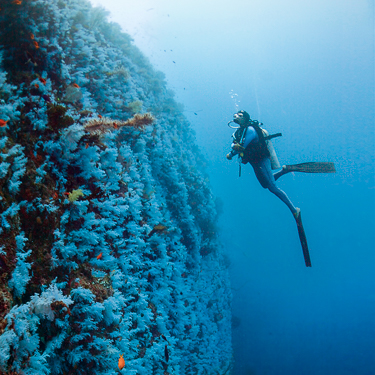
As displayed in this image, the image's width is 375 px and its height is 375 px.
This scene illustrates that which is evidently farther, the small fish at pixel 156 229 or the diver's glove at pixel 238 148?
the diver's glove at pixel 238 148

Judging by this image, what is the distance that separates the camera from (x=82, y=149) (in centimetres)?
339

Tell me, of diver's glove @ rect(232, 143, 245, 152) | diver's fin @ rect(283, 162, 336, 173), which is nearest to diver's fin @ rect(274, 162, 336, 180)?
diver's fin @ rect(283, 162, 336, 173)

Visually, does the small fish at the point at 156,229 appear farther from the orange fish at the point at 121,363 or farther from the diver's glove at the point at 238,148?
the diver's glove at the point at 238,148

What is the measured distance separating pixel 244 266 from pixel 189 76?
66.6 m

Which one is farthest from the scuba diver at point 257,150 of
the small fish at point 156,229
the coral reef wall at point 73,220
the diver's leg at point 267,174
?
the small fish at point 156,229

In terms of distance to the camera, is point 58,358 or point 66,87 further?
point 66,87

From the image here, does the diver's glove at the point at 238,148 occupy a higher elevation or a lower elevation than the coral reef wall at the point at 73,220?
higher

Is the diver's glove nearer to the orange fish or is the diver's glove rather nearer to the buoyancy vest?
the buoyancy vest

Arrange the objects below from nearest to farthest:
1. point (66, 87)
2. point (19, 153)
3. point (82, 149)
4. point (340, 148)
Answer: point (19, 153) < point (82, 149) < point (66, 87) < point (340, 148)

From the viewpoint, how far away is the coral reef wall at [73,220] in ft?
7.38

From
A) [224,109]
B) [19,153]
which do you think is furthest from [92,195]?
[224,109]

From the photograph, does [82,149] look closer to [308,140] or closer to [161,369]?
[161,369]

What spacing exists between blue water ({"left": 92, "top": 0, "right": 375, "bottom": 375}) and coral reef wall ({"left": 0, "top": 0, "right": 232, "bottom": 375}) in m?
12.1

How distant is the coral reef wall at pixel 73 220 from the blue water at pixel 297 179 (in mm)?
12116
